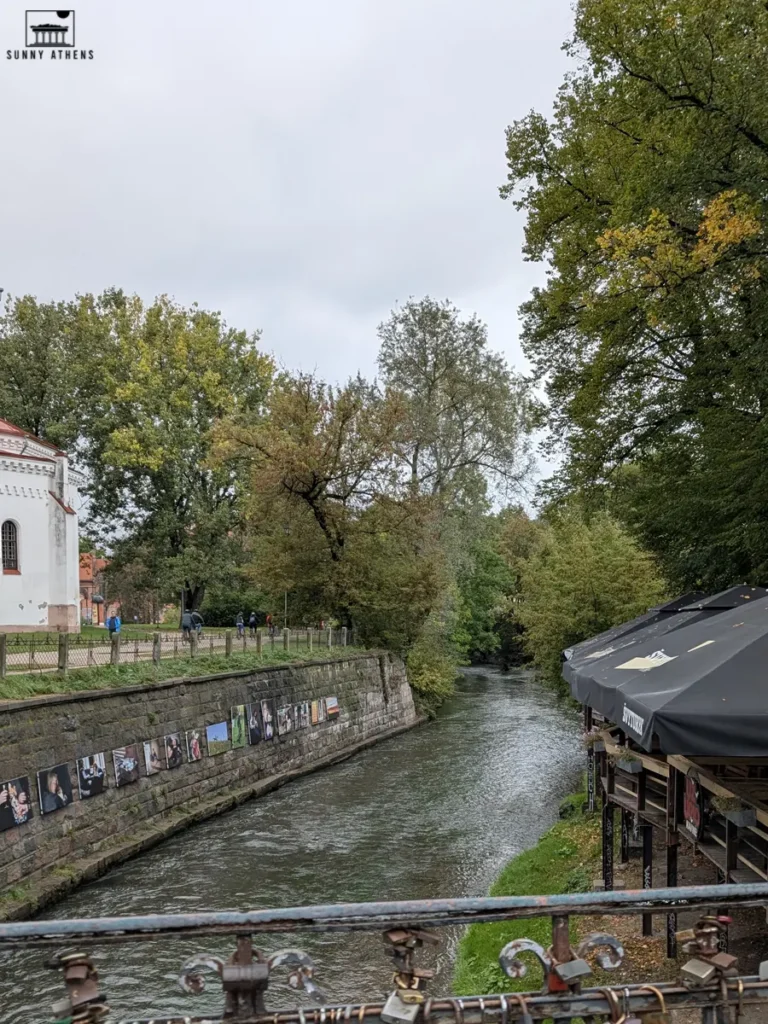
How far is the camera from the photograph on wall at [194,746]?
645 inches

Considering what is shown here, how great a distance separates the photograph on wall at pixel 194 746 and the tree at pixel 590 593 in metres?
9.21

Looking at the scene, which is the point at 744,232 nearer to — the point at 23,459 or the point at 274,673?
the point at 274,673

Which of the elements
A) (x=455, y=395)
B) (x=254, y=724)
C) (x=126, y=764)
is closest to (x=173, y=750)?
(x=126, y=764)

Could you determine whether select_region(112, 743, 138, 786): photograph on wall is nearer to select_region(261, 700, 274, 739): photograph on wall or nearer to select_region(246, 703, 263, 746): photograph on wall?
select_region(246, 703, 263, 746): photograph on wall

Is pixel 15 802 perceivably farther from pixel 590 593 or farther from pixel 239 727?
pixel 590 593

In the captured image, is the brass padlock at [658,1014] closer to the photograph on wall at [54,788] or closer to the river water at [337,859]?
the river water at [337,859]

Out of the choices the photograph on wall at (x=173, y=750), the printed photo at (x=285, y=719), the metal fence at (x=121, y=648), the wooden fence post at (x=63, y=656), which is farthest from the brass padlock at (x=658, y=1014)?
the printed photo at (x=285, y=719)

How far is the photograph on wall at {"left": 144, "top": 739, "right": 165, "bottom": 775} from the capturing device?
1491 cm

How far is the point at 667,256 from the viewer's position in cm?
1108

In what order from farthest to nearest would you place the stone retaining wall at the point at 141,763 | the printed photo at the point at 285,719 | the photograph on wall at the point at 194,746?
the printed photo at the point at 285,719, the photograph on wall at the point at 194,746, the stone retaining wall at the point at 141,763

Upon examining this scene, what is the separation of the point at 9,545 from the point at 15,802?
16854mm

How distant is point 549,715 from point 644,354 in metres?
16.0

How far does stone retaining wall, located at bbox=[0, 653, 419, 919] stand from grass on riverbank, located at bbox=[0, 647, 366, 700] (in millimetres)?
282

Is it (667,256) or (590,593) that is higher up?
(667,256)
